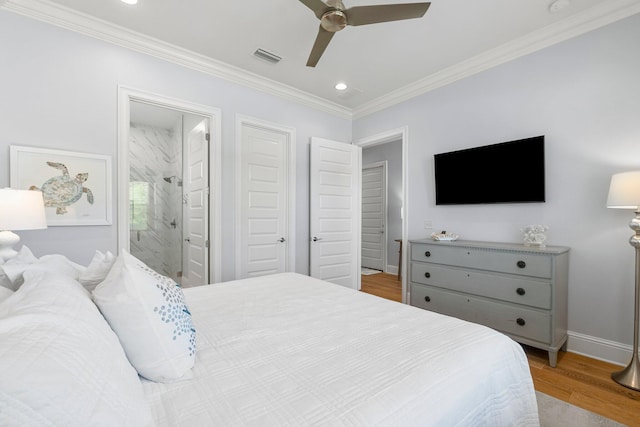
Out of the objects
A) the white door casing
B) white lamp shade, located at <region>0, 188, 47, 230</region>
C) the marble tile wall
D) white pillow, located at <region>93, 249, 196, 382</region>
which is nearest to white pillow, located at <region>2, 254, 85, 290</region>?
white pillow, located at <region>93, 249, 196, 382</region>

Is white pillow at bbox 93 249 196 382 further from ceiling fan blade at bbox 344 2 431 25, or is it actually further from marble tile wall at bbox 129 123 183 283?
marble tile wall at bbox 129 123 183 283

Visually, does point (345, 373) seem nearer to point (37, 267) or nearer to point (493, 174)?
point (37, 267)

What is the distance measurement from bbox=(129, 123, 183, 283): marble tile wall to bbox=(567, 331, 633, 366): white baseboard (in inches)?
193

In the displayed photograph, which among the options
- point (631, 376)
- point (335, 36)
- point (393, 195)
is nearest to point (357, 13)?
point (335, 36)

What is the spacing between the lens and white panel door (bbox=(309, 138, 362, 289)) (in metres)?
3.86

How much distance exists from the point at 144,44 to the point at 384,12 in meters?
2.26

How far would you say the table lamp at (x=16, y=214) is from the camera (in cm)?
169

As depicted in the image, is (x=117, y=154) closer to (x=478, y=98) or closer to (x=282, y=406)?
(x=282, y=406)

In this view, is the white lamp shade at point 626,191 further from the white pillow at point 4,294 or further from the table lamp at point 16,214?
the table lamp at point 16,214

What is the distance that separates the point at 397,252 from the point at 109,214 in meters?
4.78

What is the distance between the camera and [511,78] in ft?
9.28

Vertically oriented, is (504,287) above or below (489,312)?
above

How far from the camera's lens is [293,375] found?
0.95 metres

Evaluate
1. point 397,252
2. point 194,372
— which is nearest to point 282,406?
point 194,372
